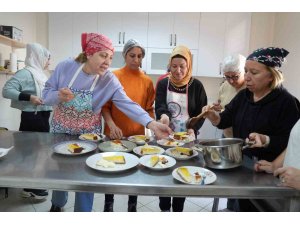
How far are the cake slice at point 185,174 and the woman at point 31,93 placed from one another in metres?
1.57

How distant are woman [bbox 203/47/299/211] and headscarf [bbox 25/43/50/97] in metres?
1.85

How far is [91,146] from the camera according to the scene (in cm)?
133

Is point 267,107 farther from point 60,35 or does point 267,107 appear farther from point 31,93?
point 60,35

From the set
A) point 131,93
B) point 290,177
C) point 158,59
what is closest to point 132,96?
point 131,93

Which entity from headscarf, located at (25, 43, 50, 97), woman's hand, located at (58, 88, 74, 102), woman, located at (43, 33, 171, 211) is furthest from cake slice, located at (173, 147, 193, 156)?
→ headscarf, located at (25, 43, 50, 97)

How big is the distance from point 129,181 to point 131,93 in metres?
1.02

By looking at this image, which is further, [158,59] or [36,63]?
[158,59]

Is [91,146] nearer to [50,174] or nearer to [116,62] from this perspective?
[50,174]

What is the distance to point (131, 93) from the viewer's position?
1.87m

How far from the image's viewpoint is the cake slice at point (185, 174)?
95 cm

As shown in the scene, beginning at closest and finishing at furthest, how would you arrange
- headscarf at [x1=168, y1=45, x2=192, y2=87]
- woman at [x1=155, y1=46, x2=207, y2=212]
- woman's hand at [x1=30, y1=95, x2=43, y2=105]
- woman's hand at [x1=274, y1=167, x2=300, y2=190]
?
woman's hand at [x1=274, y1=167, x2=300, y2=190]
headscarf at [x1=168, y1=45, x2=192, y2=87]
woman at [x1=155, y1=46, x2=207, y2=212]
woman's hand at [x1=30, y1=95, x2=43, y2=105]

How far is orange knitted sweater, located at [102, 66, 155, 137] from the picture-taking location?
181cm

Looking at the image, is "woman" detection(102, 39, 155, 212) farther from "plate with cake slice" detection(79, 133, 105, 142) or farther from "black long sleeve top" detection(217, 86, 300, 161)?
"black long sleeve top" detection(217, 86, 300, 161)
